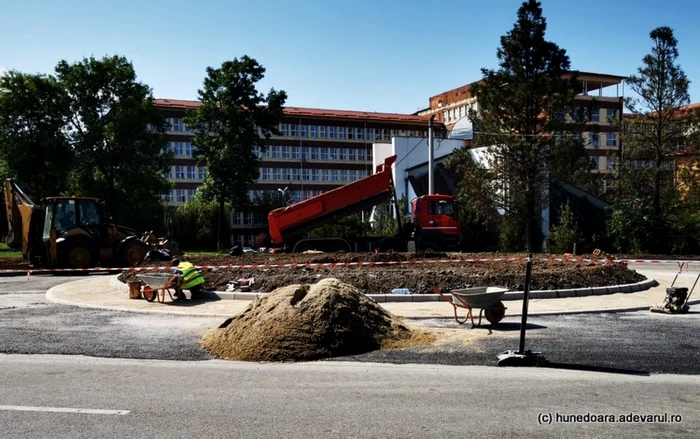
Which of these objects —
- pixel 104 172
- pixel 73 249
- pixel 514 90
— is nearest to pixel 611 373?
pixel 73 249

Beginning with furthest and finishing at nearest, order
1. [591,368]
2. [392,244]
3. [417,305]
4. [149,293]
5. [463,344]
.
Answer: [392,244] < [149,293] < [417,305] < [463,344] < [591,368]

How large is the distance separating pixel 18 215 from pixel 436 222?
60.8ft

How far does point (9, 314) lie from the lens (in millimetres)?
12648

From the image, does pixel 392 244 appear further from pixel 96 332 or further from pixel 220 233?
pixel 220 233

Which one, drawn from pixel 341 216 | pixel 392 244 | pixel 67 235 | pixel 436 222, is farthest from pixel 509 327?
pixel 67 235

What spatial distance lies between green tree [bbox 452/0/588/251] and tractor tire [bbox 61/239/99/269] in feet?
68.3

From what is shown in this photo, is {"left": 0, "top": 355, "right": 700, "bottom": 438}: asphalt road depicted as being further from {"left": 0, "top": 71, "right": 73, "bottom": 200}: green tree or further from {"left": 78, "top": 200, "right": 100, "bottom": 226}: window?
{"left": 0, "top": 71, "right": 73, "bottom": 200}: green tree

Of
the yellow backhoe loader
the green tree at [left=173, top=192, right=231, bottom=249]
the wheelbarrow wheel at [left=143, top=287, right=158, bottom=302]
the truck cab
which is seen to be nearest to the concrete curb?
the wheelbarrow wheel at [left=143, top=287, right=158, bottom=302]

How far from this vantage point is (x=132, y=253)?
24.6 m

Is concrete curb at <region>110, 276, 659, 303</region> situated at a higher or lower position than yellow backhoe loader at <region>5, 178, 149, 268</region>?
lower

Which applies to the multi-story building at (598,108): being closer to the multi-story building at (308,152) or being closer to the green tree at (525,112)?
the multi-story building at (308,152)

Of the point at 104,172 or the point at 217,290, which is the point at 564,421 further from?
the point at 104,172

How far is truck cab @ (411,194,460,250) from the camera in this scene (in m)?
28.6

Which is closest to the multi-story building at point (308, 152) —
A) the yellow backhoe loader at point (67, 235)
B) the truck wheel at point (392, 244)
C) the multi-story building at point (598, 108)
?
the multi-story building at point (598, 108)
